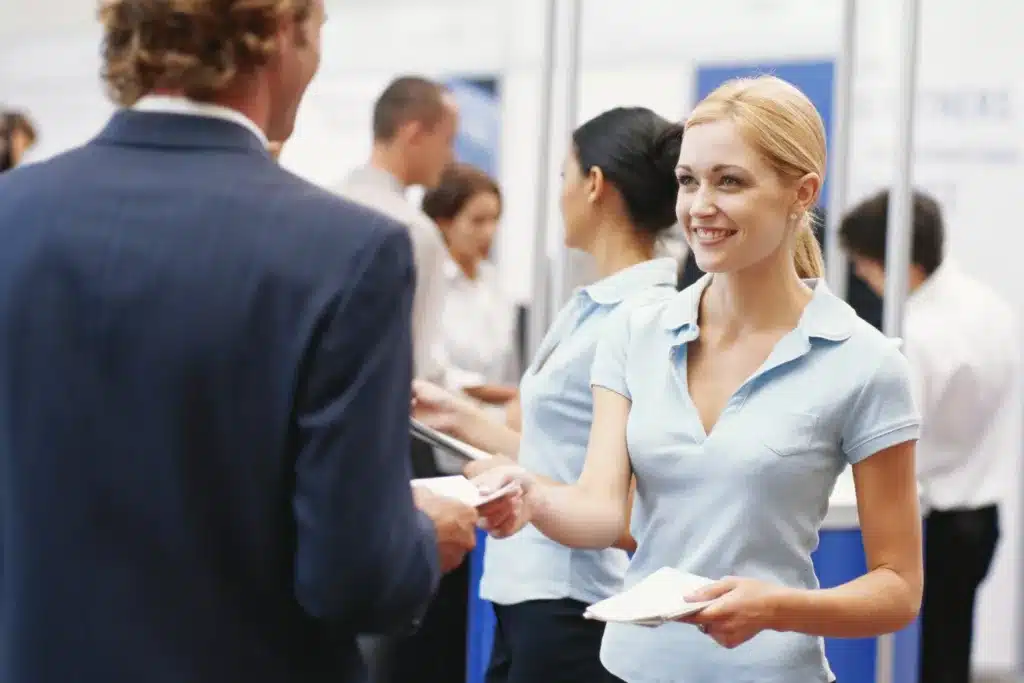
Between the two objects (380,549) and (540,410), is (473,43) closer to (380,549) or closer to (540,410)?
(540,410)

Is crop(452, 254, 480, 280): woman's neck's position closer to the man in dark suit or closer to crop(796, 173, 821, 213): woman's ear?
crop(796, 173, 821, 213): woman's ear

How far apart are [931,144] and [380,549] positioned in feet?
15.4

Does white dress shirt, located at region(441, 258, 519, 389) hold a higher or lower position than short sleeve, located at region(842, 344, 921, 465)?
lower

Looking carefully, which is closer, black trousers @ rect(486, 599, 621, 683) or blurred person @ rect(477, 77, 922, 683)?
blurred person @ rect(477, 77, 922, 683)

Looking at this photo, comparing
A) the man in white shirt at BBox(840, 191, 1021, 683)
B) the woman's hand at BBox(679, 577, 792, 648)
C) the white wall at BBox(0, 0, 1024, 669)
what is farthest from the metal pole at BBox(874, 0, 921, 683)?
the woman's hand at BBox(679, 577, 792, 648)

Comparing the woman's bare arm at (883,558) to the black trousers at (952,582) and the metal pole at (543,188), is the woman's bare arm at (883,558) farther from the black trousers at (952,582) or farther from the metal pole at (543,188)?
the black trousers at (952,582)

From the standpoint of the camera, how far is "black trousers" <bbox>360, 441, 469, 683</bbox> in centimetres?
376

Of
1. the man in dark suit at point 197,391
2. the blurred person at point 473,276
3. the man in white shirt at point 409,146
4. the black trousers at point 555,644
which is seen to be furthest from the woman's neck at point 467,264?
the man in dark suit at point 197,391

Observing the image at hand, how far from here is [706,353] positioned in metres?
1.82

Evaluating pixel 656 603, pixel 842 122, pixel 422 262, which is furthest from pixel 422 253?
pixel 656 603

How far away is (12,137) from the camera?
5.43 meters

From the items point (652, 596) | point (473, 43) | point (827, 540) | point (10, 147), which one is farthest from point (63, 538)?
point (473, 43)

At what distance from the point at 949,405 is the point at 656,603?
2.67m

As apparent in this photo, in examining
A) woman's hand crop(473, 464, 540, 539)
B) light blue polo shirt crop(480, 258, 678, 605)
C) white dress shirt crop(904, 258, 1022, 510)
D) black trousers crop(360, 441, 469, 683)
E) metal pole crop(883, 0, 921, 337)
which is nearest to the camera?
woman's hand crop(473, 464, 540, 539)
